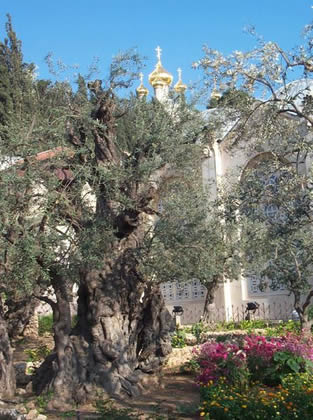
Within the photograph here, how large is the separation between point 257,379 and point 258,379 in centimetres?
2

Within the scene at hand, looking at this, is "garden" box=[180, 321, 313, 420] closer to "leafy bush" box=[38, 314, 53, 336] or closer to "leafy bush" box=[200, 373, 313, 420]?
"leafy bush" box=[200, 373, 313, 420]

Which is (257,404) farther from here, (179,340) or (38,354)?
(179,340)

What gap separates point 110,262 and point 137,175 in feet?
6.13

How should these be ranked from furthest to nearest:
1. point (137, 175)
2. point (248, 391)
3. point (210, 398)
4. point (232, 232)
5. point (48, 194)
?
point (232, 232) < point (137, 175) < point (48, 194) < point (248, 391) < point (210, 398)

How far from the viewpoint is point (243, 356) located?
977cm

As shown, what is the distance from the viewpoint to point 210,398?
808cm

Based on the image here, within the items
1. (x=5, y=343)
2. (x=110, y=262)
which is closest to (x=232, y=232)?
(x=110, y=262)

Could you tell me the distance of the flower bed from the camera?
7.25 meters

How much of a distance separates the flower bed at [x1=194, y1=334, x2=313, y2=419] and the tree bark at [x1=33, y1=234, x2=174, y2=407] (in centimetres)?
163

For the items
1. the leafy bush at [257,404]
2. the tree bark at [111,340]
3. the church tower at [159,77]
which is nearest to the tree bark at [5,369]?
the tree bark at [111,340]

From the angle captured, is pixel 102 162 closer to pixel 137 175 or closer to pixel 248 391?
pixel 137 175

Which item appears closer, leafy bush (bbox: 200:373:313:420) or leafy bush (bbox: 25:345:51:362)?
leafy bush (bbox: 200:373:313:420)

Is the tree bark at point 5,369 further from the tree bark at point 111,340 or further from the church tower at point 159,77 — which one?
the church tower at point 159,77

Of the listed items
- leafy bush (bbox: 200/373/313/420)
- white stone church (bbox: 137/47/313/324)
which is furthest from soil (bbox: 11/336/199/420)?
white stone church (bbox: 137/47/313/324)
